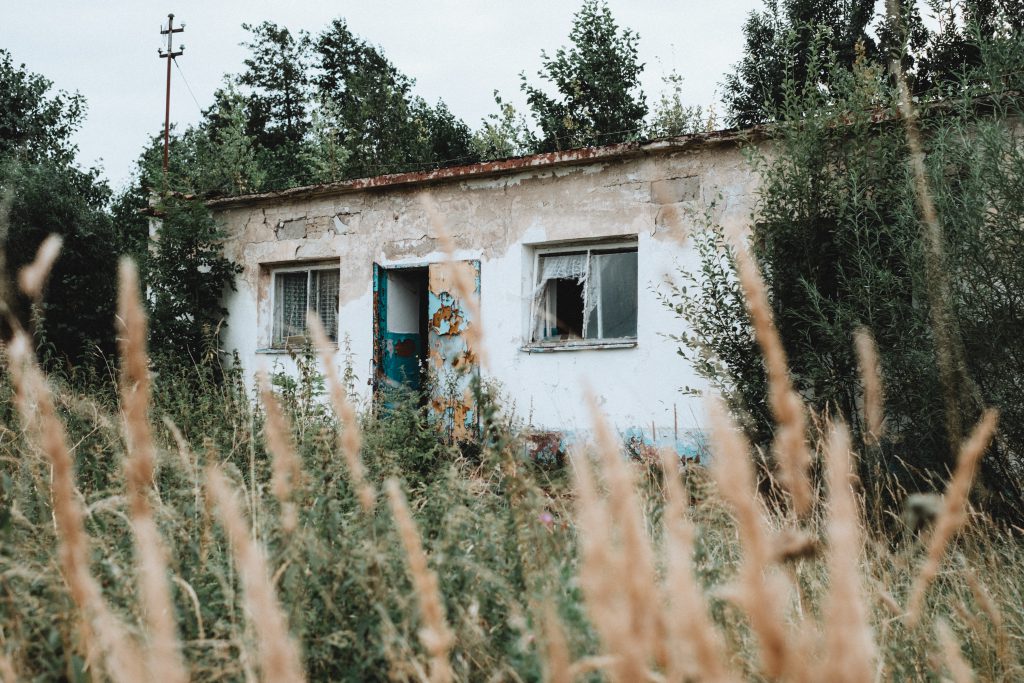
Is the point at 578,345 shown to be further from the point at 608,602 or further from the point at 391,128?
the point at 391,128

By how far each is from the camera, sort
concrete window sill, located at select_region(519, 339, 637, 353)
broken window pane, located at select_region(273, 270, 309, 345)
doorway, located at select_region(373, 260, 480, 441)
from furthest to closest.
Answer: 1. broken window pane, located at select_region(273, 270, 309, 345)
2. doorway, located at select_region(373, 260, 480, 441)
3. concrete window sill, located at select_region(519, 339, 637, 353)

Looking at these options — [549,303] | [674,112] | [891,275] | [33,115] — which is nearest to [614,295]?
[549,303]

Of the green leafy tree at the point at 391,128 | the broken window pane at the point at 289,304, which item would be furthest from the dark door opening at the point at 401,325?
the green leafy tree at the point at 391,128

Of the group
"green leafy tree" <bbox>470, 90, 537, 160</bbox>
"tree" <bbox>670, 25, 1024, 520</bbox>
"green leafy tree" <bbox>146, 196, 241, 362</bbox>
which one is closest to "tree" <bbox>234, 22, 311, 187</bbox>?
"green leafy tree" <bbox>470, 90, 537, 160</bbox>

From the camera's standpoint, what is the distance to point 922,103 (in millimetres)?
5574

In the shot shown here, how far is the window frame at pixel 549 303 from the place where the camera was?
7566 mm

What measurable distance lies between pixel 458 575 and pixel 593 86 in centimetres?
1849

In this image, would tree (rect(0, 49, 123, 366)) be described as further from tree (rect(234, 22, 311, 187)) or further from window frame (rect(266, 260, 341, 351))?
tree (rect(234, 22, 311, 187))

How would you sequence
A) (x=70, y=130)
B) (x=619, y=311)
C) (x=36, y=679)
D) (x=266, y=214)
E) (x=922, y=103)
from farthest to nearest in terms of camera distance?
(x=70, y=130)
(x=266, y=214)
(x=619, y=311)
(x=922, y=103)
(x=36, y=679)

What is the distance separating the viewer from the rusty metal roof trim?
696cm

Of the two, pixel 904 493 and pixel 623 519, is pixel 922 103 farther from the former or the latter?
pixel 623 519

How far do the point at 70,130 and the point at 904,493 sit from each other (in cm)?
1778

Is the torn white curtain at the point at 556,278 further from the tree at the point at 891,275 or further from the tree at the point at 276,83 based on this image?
the tree at the point at 276,83

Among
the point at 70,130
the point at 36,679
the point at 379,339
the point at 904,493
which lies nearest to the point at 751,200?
the point at 904,493
